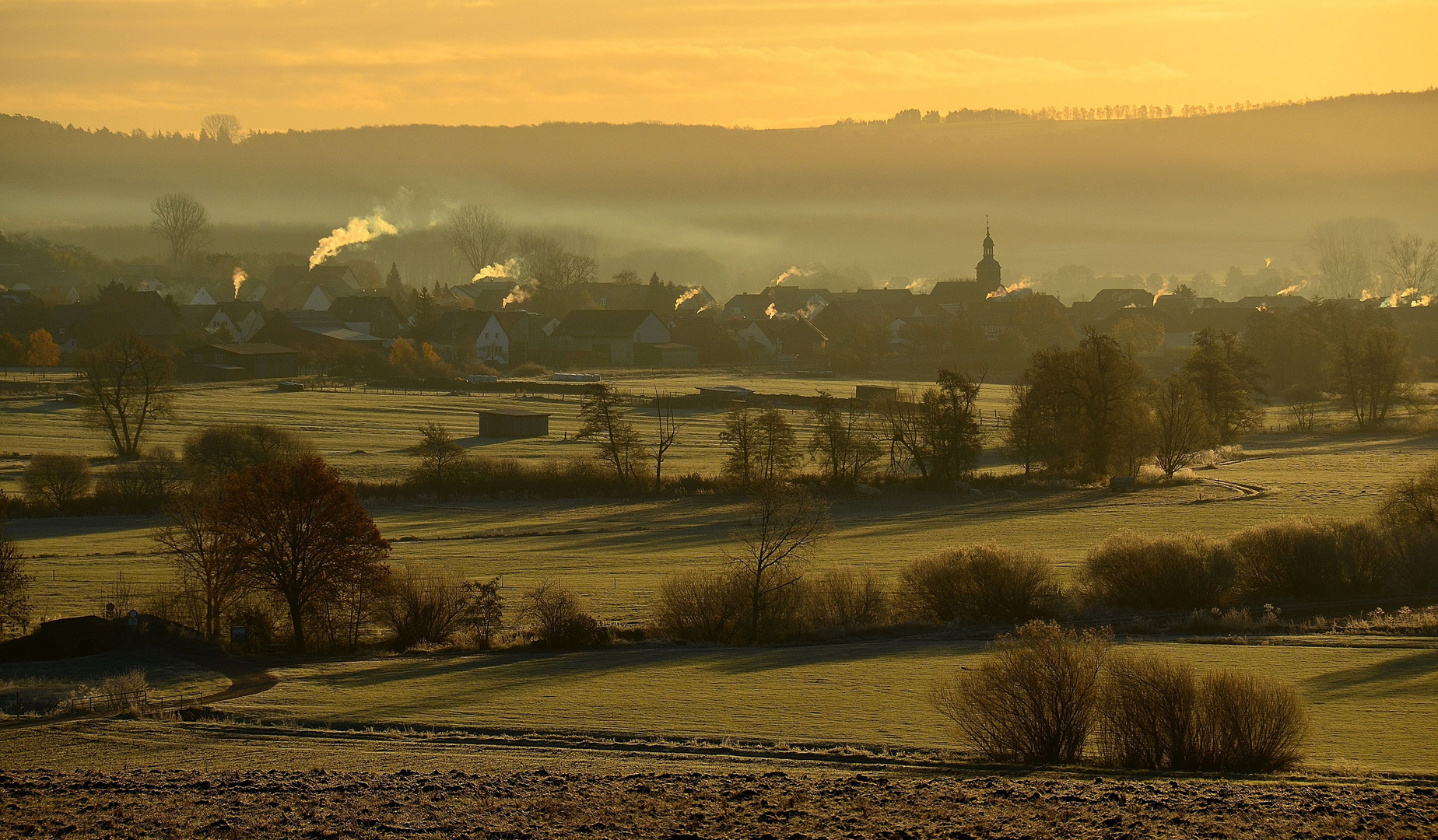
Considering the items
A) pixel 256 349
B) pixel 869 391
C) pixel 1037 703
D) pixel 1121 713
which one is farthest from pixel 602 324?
pixel 1121 713

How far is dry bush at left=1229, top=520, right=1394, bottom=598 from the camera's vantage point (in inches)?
1273

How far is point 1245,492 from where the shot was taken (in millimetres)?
49812

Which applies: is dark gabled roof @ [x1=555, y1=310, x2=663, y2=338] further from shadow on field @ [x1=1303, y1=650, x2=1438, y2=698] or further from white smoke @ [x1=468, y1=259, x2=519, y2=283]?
shadow on field @ [x1=1303, y1=650, x2=1438, y2=698]

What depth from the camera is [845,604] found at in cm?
3042

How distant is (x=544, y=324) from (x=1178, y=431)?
7351cm

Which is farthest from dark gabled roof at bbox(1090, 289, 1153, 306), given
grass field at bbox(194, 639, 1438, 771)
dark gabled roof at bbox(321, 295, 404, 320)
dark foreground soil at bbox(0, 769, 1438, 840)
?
dark foreground soil at bbox(0, 769, 1438, 840)

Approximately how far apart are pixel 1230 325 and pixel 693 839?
132m

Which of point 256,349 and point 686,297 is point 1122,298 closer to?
point 686,297

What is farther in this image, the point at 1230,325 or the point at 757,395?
the point at 1230,325

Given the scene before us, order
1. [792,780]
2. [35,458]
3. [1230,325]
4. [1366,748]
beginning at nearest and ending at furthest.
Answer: [792,780]
[1366,748]
[35,458]
[1230,325]

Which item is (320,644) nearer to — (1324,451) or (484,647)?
(484,647)

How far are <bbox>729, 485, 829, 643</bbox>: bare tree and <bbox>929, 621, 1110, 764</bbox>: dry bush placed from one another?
35.5 feet

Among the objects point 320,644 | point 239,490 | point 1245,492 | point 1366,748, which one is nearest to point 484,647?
point 320,644

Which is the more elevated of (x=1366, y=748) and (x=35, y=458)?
(x=35, y=458)
